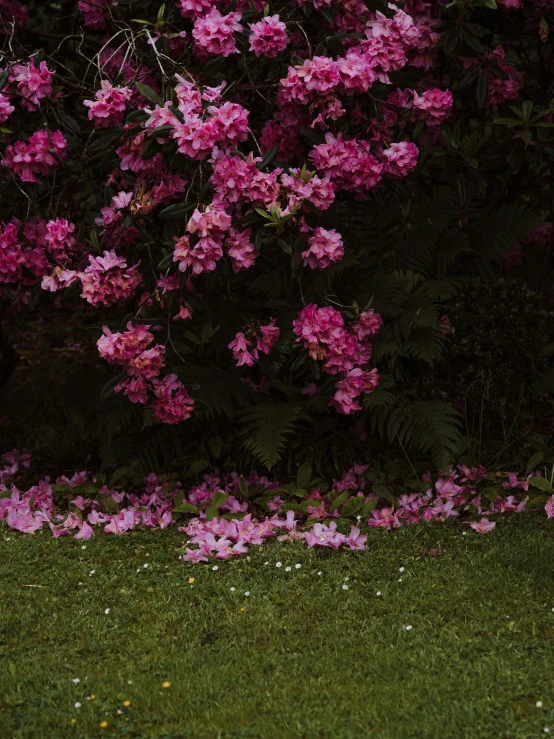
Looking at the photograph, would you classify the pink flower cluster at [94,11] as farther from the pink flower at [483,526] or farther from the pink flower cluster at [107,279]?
the pink flower at [483,526]

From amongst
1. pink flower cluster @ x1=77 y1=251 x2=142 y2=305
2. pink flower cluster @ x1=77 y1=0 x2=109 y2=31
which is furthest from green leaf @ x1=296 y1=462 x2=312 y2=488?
pink flower cluster @ x1=77 y1=0 x2=109 y2=31

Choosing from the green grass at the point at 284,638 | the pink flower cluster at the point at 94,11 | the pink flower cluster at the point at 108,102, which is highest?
the pink flower cluster at the point at 108,102

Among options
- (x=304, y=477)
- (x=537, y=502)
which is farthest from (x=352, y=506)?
(x=537, y=502)

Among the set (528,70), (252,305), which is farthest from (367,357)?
(528,70)

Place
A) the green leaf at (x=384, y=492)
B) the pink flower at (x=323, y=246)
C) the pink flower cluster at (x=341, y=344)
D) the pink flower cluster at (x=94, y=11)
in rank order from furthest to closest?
the pink flower cluster at (x=94, y=11) → the green leaf at (x=384, y=492) → the pink flower cluster at (x=341, y=344) → the pink flower at (x=323, y=246)

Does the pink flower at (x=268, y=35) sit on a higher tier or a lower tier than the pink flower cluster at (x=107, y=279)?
higher

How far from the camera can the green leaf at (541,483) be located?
17.2 ft

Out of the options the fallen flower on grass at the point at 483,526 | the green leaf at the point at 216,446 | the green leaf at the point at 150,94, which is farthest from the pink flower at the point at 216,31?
the fallen flower on grass at the point at 483,526

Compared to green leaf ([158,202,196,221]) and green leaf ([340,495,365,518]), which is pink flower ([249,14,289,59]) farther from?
green leaf ([340,495,365,518])

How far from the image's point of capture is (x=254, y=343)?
491cm

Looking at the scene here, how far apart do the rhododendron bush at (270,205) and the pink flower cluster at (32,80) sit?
0.04ft

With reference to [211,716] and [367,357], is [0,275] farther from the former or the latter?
[211,716]

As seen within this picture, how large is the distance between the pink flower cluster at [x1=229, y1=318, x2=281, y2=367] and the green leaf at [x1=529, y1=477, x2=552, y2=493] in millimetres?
1523

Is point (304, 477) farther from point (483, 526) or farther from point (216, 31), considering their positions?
point (216, 31)
